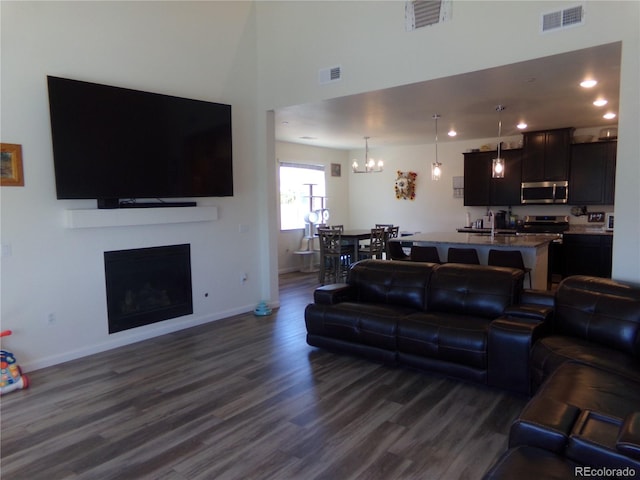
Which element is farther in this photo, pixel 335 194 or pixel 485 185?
pixel 335 194

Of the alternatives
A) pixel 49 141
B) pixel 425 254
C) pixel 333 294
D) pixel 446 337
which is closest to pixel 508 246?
pixel 425 254

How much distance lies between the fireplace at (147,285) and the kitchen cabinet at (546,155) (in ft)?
20.4

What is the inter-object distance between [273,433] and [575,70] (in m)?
4.22

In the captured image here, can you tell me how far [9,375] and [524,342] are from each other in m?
4.16

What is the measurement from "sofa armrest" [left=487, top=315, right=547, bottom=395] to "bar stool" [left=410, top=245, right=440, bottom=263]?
8.11 feet

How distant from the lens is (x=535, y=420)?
1.95 metres

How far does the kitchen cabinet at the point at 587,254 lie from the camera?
6973 millimetres

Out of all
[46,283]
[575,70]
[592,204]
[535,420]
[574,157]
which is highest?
[575,70]

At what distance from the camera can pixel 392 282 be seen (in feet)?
14.4

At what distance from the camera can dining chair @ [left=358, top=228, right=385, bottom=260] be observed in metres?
7.64

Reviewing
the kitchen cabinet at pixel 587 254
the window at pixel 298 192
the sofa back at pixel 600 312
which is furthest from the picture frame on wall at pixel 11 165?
the kitchen cabinet at pixel 587 254

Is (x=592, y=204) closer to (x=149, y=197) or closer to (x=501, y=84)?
(x=501, y=84)

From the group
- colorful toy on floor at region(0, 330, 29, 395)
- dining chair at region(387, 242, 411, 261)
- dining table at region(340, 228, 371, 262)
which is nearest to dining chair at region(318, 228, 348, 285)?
dining table at region(340, 228, 371, 262)

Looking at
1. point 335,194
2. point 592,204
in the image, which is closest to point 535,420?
point 592,204
